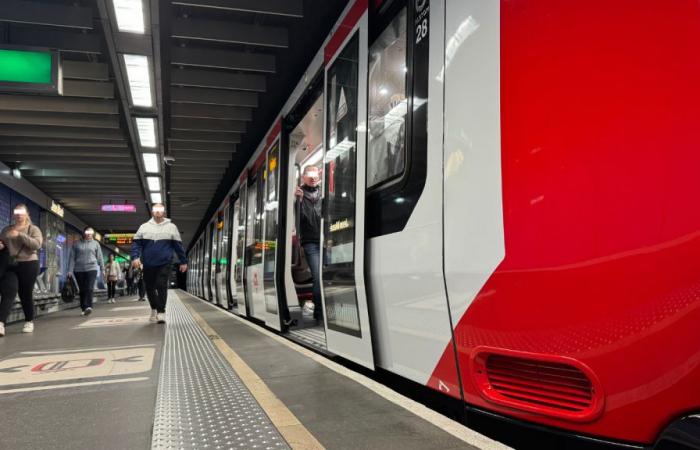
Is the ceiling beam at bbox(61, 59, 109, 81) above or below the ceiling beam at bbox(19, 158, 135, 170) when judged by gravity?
above

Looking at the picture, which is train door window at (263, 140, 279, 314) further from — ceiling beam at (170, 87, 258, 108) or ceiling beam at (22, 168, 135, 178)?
ceiling beam at (22, 168, 135, 178)

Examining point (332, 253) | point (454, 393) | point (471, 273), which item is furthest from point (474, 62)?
point (332, 253)

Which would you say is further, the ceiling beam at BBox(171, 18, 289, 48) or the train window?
the ceiling beam at BBox(171, 18, 289, 48)

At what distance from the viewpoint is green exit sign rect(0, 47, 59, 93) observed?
5559 mm

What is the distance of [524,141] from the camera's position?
174cm

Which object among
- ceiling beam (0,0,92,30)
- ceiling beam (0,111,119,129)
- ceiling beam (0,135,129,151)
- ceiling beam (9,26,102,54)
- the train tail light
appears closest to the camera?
the train tail light

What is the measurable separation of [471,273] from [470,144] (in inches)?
20.4

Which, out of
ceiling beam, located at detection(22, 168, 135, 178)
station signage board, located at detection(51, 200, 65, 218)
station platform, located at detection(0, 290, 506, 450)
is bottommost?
station platform, located at detection(0, 290, 506, 450)

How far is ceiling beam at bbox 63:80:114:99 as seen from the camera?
7.16 m

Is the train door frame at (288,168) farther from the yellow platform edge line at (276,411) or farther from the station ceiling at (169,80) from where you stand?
the yellow platform edge line at (276,411)

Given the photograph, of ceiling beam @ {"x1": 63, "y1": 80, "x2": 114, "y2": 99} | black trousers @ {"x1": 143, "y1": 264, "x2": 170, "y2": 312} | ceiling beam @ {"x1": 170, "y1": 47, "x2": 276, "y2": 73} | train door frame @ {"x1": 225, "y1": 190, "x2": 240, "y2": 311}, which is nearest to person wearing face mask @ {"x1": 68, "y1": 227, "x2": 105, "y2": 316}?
train door frame @ {"x1": 225, "y1": 190, "x2": 240, "y2": 311}

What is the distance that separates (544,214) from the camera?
5.39 ft

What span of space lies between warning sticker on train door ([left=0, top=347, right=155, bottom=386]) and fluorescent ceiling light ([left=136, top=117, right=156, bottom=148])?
5.19 metres

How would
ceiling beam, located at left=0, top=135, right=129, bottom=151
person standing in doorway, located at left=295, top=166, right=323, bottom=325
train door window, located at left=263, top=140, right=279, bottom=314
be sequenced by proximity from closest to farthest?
1. person standing in doorway, located at left=295, top=166, right=323, bottom=325
2. train door window, located at left=263, top=140, right=279, bottom=314
3. ceiling beam, located at left=0, top=135, right=129, bottom=151
